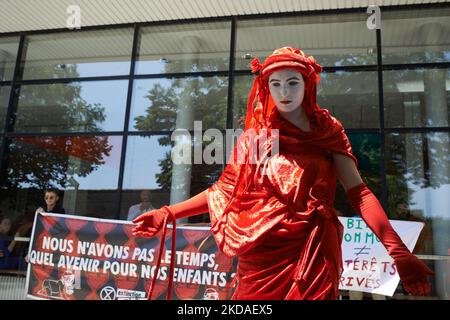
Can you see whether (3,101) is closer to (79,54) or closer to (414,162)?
(79,54)

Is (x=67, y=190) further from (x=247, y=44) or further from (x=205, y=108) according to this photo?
(x=247, y=44)

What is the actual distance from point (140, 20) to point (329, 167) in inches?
242

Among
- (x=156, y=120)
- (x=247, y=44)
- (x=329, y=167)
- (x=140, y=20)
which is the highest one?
(x=140, y=20)

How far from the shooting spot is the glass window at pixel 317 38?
6453mm

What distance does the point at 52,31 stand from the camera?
760 cm

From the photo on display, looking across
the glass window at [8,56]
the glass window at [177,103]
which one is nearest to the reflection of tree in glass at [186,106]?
the glass window at [177,103]

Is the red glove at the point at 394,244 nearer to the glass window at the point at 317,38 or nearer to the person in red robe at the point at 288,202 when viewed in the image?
the person in red robe at the point at 288,202

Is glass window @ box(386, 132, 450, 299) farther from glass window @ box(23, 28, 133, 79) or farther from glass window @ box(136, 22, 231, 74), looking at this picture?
glass window @ box(23, 28, 133, 79)

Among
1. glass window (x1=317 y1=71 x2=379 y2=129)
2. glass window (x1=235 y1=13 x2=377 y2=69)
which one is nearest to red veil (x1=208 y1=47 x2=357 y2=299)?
glass window (x1=317 y1=71 x2=379 y2=129)

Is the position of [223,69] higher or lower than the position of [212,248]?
higher

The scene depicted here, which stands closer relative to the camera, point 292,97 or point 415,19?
point 292,97

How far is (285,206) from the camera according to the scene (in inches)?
63.2

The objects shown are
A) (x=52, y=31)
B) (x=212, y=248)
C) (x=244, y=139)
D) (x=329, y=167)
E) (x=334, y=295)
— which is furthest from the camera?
(x=52, y=31)
